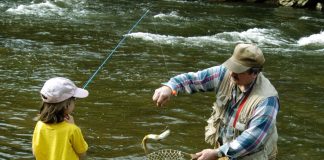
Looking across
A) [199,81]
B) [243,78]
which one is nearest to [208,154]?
[243,78]

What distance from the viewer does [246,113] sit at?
3248 mm

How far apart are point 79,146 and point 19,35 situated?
33.1ft

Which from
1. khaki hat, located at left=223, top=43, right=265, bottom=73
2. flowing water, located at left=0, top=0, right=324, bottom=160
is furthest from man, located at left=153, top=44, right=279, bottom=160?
flowing water, located at left=0, top=0, right=324, bottom=160

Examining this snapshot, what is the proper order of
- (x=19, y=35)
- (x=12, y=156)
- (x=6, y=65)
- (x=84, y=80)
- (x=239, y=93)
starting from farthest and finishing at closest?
(x=19, y=35), (x=6, y=65), (x=84, y=80), (x=12, y=156), (x=239, y=93)

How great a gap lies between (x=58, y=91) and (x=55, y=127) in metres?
0.26

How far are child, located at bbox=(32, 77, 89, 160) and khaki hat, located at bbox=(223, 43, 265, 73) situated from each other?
1.24 m

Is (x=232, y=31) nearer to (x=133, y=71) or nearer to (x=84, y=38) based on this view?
(x=84, y=38)

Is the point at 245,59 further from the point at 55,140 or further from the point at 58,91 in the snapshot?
the point at 55,140

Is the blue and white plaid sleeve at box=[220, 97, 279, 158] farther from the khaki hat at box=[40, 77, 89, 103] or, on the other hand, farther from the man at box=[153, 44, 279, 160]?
the khaki hat at box=[40, 77, 89, 103]

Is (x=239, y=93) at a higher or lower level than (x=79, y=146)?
higher

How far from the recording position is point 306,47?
563 inches

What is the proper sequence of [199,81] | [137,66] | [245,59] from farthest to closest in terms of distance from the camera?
[137,66] < [199,81] < [245,59]

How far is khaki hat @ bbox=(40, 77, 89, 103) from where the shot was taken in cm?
366

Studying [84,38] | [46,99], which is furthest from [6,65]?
[46,99]
